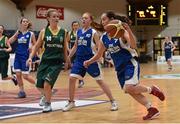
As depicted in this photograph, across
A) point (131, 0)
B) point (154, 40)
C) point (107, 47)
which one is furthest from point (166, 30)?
point (107, 47)

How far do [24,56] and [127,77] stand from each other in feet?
13.5

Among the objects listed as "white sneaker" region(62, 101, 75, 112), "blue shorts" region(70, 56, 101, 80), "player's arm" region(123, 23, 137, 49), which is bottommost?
"white sneaker" region(62, 101, 75, 112)

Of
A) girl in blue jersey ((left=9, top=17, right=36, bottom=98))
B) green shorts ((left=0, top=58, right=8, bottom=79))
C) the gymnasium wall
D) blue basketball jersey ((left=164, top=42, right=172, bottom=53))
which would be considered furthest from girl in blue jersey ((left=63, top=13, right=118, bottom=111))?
the gymnasium wall

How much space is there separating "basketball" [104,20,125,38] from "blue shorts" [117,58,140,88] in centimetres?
50

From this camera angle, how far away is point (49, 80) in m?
8.25

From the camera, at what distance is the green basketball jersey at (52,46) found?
8.43 metres

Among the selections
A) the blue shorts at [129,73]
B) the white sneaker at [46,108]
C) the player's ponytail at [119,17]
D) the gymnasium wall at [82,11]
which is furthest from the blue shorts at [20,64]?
the gymnasium wall at [82,11]

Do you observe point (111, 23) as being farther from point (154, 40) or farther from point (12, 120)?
point (154, 40)

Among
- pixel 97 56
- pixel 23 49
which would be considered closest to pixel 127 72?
pixel 97 56

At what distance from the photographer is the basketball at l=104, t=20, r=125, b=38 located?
7.25 metres

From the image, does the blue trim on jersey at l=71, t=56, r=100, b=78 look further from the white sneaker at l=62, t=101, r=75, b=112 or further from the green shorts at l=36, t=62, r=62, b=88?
the white sneaker at l=62, t=101, r=75, b=112

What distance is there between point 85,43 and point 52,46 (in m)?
0.68

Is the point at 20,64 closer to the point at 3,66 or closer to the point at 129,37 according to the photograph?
the point at 3,66

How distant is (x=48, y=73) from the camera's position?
830 cm
